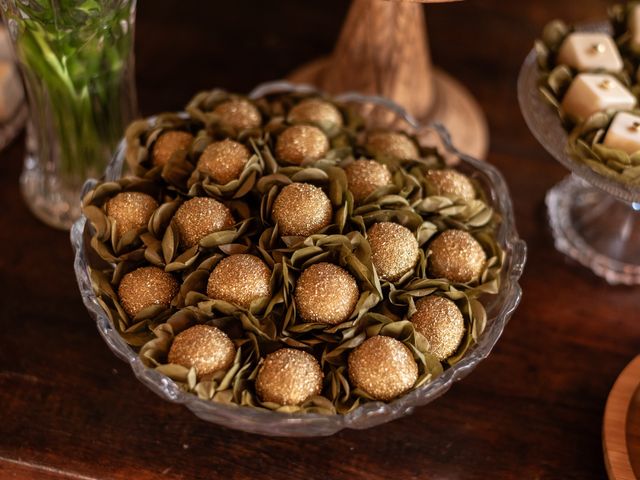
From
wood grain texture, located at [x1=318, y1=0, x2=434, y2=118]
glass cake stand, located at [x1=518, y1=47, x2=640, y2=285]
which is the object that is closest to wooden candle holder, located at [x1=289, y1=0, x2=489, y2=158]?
wood grain texture, located at [x1=318, y1=0, x2=434, y2=118]

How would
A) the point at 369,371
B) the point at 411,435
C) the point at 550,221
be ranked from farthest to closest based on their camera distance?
1. the point at 550,221
2. the point at 411,435
3. the point at 369,371

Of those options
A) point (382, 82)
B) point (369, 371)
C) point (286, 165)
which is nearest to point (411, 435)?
point (369, 371)

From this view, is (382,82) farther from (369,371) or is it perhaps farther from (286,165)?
(369,371)

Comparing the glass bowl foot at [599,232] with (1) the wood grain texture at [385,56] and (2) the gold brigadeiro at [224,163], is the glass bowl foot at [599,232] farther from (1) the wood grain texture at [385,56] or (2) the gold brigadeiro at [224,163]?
(2) the gold brigadeiro at [224,163]

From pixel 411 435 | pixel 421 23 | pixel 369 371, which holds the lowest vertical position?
pixel 411 435

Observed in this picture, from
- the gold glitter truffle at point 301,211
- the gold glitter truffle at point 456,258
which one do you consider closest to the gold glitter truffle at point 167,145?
the gold glitter truffle at point 301,211

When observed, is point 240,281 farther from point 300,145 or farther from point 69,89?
point 69,89
